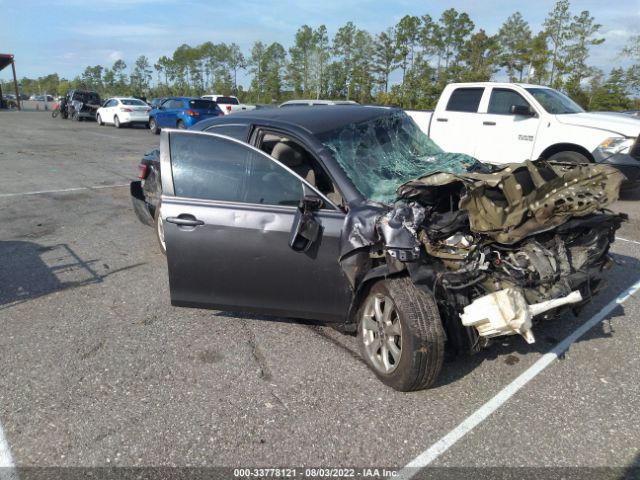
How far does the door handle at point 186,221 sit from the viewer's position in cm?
332

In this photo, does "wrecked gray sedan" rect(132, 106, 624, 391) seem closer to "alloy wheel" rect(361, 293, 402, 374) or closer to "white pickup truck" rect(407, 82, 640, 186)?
"alloy wheel" rect(361, 293, 402, 374)

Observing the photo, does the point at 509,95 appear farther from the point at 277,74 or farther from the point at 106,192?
the point at 277,74

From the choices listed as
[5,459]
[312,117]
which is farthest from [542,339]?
[5,459]

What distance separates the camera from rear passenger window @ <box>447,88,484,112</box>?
912cm

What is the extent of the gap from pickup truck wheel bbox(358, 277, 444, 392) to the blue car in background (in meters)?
18.7

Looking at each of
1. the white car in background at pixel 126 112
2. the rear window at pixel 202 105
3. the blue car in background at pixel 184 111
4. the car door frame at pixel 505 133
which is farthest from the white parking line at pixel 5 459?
the white car in background at pixel 126 112

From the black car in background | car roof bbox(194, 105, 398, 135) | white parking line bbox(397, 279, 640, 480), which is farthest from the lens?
the black car in background

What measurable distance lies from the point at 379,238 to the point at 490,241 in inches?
27.9

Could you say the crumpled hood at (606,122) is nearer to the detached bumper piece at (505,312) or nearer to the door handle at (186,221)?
the detached bumper piece at (505,312)

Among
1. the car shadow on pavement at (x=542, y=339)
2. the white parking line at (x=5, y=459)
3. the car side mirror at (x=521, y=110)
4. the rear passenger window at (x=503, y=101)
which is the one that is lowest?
the white parking line at (x=5, y=459)

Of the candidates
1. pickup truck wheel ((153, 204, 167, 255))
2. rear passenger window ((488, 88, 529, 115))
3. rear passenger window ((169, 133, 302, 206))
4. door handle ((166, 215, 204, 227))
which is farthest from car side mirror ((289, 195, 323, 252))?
rear passenger window ((488, 88, 529, 115))

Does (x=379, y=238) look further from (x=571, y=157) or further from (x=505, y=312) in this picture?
(x=571, y=157)

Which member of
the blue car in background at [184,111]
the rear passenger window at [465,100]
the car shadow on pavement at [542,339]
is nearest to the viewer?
the car shadow on pavement at [542,339]

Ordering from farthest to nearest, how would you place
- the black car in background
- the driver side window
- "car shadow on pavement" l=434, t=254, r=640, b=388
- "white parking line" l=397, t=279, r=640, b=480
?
the black car in background
the driver side window
"car shadow on pavement" l=434, t=254, r=640, b=388
"white parking line" l=397, t=279, r=640, b=480
